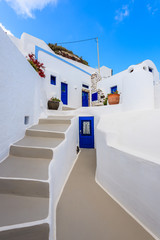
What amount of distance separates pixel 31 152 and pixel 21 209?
3.78ft

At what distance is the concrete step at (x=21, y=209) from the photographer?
4.17 feet

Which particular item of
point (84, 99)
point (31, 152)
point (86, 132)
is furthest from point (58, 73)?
point (31, 152)

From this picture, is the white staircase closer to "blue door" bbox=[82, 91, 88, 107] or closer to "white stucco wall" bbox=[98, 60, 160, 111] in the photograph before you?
"white stucco wall" bbox=[98, 60, 160, 111]

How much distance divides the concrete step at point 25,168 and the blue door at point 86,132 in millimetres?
4210

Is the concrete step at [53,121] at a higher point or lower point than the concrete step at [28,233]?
higher

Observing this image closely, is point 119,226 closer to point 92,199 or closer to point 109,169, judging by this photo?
point 92,199

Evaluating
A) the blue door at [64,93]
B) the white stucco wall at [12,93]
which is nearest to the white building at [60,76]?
the blue door at [64,93]

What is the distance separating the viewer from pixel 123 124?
9.82 feet

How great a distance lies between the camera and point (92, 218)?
1.83m

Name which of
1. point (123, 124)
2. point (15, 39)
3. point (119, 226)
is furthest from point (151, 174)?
point (15, 39)

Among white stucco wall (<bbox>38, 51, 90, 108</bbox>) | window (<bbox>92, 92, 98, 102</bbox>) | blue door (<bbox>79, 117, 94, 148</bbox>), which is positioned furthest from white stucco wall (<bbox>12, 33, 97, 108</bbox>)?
blue door (<bbox>79, 117, 94, 148</bbox>)

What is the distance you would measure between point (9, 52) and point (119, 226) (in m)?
4.10

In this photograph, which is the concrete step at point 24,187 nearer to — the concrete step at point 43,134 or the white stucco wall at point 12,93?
the white stucco wall at point 12,93

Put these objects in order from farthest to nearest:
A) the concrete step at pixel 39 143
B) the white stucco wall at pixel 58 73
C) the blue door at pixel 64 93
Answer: the blue door at pixel 64 93 → the white stucco wall at pixel 58 73 → the concrete step at pixel 39 143
